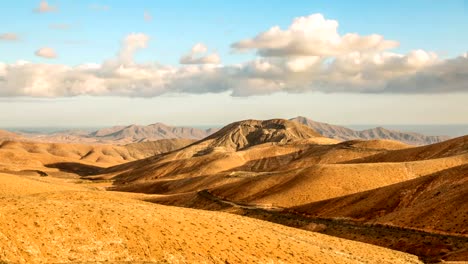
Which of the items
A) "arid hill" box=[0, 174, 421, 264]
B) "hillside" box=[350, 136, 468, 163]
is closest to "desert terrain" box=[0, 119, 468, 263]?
"arid hill" box=[0, 174, 421, 264]

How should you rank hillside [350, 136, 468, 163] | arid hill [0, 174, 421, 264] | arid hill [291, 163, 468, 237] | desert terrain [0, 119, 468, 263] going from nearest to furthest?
arid hill [0, 174, 421, 264], desert terrain [0, 119, 468, 263], arid hill [291, 163, 468, 237], hillside [350, 136, 468, 163]

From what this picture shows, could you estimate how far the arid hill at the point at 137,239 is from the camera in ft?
108

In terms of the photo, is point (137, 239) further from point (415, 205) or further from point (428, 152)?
point (428, 152)

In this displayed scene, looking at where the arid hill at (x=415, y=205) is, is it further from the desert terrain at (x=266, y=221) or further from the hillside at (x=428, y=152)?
the hillside at (x=428, y=152)

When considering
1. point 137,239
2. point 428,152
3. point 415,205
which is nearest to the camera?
point 137,239

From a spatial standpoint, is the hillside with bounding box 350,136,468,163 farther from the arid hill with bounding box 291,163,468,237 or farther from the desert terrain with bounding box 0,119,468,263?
the arid hill with bounding box 291,163,468,237

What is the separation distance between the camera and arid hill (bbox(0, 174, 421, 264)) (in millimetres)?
33062

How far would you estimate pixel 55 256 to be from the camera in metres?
32.2

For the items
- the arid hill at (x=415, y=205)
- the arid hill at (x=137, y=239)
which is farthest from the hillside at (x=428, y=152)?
the arid hill at (x=137, y=239)

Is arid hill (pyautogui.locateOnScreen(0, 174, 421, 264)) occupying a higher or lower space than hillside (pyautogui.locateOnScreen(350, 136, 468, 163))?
lower

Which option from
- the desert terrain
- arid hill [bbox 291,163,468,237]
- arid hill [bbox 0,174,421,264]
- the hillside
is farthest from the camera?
the hillside

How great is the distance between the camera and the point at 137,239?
36.1 meters

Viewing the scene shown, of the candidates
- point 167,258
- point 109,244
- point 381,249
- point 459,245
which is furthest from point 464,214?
point 109,244

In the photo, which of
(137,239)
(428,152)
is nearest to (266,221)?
(137,239)
